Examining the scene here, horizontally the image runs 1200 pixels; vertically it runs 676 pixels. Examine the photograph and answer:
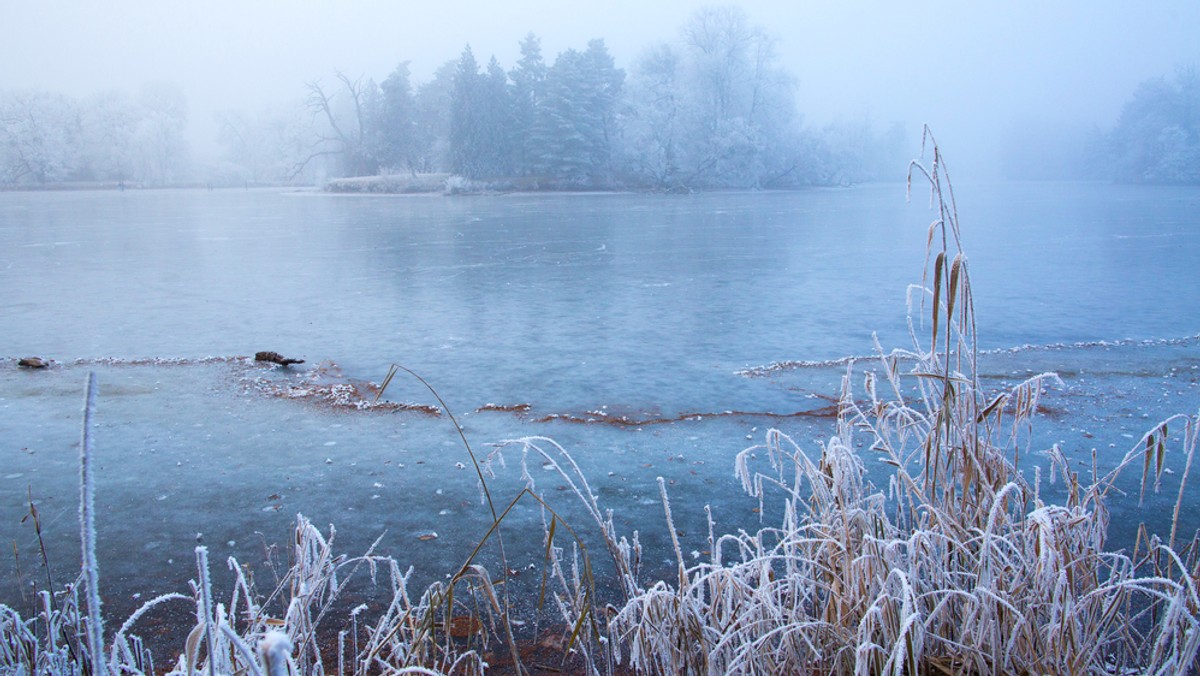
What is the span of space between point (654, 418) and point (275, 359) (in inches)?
135

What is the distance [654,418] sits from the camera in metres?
5.62

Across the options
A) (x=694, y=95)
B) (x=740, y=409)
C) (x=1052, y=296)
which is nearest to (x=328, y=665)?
(x=740, y=409)

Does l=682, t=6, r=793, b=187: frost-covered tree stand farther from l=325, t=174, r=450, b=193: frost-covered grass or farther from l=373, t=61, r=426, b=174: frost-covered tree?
l=373, t=61, r=426, b=174: frost-covered tree

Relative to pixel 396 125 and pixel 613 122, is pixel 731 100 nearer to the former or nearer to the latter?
pixel 613 122

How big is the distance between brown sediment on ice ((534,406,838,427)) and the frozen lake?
26 mm

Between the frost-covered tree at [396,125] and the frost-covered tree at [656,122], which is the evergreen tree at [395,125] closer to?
the frost-covered tree at [396,125]

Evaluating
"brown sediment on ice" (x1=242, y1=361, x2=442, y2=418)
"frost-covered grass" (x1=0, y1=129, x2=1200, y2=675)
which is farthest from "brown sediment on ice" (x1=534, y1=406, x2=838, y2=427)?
"frost-covered grass" (x1=0, y1=129, x2=1200, y2=675)

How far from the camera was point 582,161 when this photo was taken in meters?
48.0

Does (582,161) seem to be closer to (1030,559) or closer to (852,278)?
(852,278)

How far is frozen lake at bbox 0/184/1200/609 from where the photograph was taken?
4.19m

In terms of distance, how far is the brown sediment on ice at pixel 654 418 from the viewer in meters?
5.53

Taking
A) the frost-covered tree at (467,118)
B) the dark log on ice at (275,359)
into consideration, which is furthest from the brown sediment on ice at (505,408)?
the frost-covered tree at (467,118)

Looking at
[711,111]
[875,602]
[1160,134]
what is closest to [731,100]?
[711,111]

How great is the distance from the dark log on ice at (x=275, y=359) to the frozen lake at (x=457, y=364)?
0.12 meters
